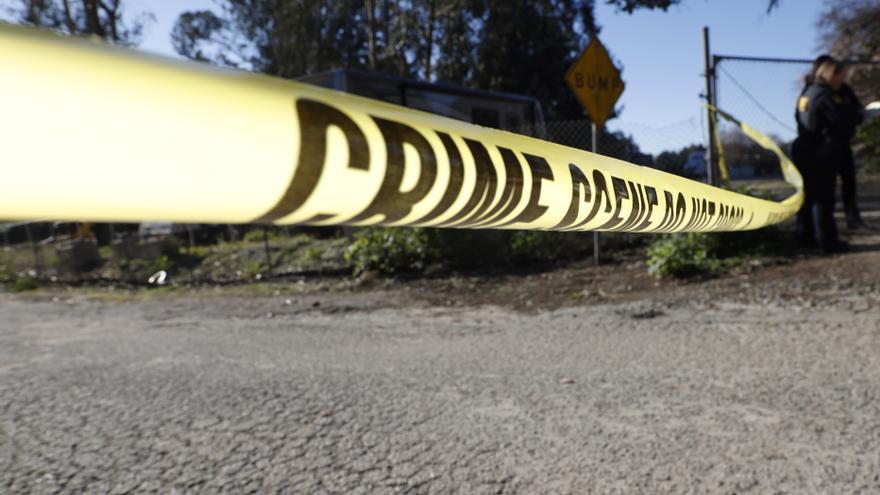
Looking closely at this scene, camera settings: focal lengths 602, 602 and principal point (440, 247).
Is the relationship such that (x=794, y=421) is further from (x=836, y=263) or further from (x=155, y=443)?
(x=836, y=263)

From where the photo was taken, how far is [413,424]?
120 inches

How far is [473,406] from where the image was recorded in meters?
3.25

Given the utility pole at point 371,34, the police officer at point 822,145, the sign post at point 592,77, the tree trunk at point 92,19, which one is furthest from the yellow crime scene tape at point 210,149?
the tree trunk at point 92,19

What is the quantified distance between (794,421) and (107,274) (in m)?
12.1

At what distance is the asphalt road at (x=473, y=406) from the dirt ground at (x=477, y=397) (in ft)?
0.04

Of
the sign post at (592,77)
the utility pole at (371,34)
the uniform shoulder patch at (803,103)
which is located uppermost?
the utility pole at (371,34)

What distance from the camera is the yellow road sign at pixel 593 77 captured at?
662 centimetres

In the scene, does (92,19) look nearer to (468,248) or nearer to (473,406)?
(468,248)

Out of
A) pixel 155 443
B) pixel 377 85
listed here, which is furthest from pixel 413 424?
pixel 377 85

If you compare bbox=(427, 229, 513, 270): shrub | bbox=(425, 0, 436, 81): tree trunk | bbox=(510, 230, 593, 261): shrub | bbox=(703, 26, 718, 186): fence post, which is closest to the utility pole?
bbox=(425, 0, 436, 81): tree trunk

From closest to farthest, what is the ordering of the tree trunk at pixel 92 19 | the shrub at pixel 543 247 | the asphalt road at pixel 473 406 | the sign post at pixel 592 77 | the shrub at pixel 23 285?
the asphalt road at pixel 473 406 < the sign post at pixel 592 77 < the shrub at pixel 543 247 < the shrub at pixel 23 285 < the tree trunk at pixel 92 19

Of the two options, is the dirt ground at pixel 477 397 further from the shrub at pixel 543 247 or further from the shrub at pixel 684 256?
the shrub at pixel 543 247

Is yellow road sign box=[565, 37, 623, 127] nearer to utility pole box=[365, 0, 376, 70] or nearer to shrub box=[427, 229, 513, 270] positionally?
shrub box=[427, 229, 513, 270]

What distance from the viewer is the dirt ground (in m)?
2.51
